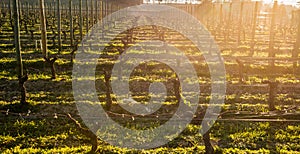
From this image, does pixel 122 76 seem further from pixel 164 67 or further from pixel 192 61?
pixel 192 61

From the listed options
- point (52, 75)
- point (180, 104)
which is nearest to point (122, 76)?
point (52, 75)

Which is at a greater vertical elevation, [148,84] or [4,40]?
[4,40]

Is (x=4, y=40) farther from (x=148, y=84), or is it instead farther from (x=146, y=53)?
(x=148, y=84)

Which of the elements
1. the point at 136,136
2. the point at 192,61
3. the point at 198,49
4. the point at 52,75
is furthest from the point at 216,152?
the point at 198,49

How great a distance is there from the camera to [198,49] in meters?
24.5

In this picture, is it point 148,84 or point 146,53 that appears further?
point 146,53

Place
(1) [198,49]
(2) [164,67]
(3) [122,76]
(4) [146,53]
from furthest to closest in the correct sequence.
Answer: (1) [198,49] < (4) [146,53] < (2) [164,67] < (3) [122,76]

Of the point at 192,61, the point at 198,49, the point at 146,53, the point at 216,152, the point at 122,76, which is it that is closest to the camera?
the point at 216,152

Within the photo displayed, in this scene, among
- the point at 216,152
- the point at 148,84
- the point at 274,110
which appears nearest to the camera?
the point at 216,152

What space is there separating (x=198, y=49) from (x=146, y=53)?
17.4 feet

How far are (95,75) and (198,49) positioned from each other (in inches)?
450

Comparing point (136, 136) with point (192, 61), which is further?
point (192, 61)

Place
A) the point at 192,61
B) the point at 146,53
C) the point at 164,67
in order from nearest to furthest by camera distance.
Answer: the point at 164,67 < the point at 192,61 < the point at 146,53

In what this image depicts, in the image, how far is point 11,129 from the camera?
8852 mm
